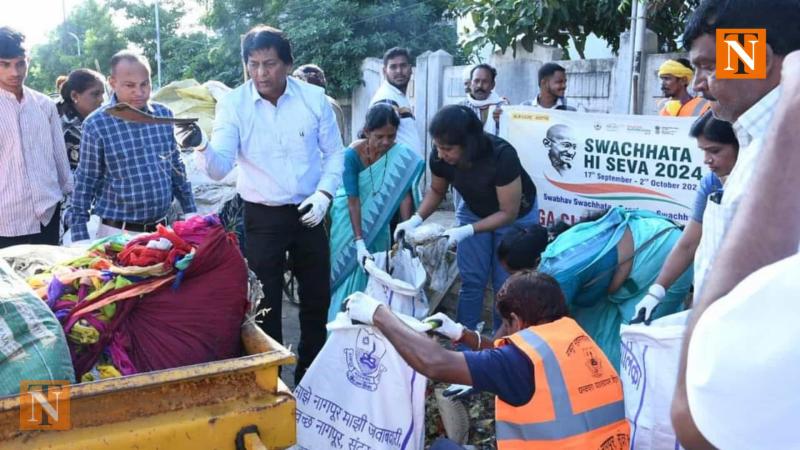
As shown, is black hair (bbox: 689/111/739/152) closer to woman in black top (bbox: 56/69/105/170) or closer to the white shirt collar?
the white shirt collar

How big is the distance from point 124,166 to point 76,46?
150ft

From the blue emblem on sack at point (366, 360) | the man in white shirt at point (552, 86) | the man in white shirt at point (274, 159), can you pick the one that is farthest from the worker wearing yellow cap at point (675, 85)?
the blue emblem on sack at point (366, 360)

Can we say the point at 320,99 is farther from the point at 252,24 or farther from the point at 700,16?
the point at 252,24

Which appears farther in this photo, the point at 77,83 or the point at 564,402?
the point at 77,83

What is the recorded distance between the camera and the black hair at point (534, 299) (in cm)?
223

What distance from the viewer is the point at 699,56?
5.86 feet

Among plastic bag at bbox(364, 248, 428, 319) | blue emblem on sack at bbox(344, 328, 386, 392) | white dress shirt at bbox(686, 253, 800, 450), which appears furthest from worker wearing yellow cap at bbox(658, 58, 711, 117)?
white dress shirt at bbox(686, 253, 800, 450)

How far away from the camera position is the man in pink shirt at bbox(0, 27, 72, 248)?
3654 mm

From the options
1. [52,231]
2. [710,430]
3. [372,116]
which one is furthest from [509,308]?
[52,231]

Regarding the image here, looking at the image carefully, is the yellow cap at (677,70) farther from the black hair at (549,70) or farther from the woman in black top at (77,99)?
the woman in black top at (77,99)

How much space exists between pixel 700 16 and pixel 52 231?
3.56 m

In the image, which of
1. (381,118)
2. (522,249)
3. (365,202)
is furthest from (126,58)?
(522,249)

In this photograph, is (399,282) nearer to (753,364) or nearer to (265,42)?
(265,42)

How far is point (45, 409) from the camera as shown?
1745 mm
